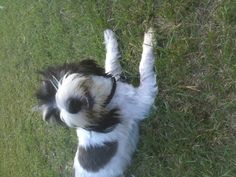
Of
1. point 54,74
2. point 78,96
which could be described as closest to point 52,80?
point 54,74

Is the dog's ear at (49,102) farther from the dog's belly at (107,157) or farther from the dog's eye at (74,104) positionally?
the dog's belly at (107,157)

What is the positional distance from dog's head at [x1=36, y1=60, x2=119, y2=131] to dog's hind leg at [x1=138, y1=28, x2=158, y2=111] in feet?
1.16

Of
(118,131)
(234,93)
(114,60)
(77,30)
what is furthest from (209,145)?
(77,30)

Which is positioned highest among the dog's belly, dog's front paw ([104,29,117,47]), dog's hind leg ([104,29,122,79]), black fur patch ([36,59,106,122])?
black fur patch ([36,59,106,122])

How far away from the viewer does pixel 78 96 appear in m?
2.79

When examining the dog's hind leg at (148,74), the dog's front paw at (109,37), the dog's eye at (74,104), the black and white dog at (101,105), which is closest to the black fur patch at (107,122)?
the black and white dog at (101,105)

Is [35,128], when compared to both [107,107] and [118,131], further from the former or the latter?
[107,107]

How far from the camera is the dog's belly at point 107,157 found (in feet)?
11.1

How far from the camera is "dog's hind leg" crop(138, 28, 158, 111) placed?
3.43 metres

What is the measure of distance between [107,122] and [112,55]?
84cm

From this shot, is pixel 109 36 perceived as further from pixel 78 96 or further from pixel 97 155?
pixel 78 96

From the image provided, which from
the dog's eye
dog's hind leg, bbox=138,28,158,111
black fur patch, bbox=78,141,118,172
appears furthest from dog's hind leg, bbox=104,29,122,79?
the dog's eye

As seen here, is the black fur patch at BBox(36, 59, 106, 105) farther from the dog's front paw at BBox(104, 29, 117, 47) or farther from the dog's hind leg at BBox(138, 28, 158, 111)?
the dog's front paw at BBox(104, 29, 117, 47)

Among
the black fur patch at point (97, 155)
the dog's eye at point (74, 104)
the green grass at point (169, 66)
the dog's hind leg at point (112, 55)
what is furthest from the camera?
the dog's hind leg at point (112, 55)
